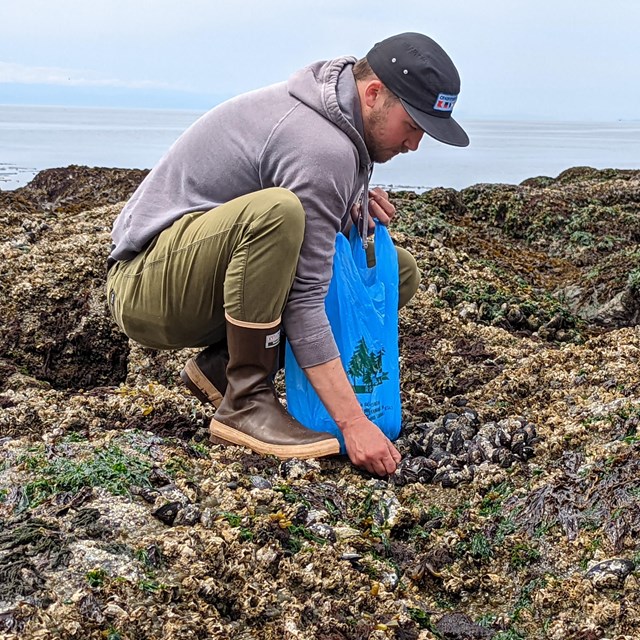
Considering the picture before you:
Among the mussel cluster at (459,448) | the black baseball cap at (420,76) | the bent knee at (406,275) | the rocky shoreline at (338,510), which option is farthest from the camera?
the bent knee at (406,275)

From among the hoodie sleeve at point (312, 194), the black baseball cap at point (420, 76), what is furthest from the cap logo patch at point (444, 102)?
the hoodie sleeve at point (312, 194)

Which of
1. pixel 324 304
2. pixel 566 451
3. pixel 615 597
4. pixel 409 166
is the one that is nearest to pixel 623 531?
pixel 615 597

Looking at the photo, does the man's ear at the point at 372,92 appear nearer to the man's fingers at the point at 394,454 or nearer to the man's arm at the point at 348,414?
the man's arm at the point at 348,414

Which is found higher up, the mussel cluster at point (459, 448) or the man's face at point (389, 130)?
the man's face at point (389, 130)

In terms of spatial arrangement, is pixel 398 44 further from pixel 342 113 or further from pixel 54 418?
pixel 54 418

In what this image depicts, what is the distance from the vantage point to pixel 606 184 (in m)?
12.8

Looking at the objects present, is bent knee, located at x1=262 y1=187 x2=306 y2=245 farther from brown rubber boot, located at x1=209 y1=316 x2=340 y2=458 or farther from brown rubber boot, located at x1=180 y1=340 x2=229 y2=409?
brown rubber boot, located at x1=180 y1=340 x2=229 y2=409

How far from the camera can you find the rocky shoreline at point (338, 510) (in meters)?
2.20

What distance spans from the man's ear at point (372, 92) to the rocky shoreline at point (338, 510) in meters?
1.40

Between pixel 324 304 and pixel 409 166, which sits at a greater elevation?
pixel 324 304

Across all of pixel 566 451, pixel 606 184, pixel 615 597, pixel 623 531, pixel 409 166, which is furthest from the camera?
pixel 409 166

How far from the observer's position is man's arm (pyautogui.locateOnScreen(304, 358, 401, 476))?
314 centimetres

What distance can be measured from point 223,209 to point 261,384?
28.6 inches

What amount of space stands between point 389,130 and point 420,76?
24 cm
